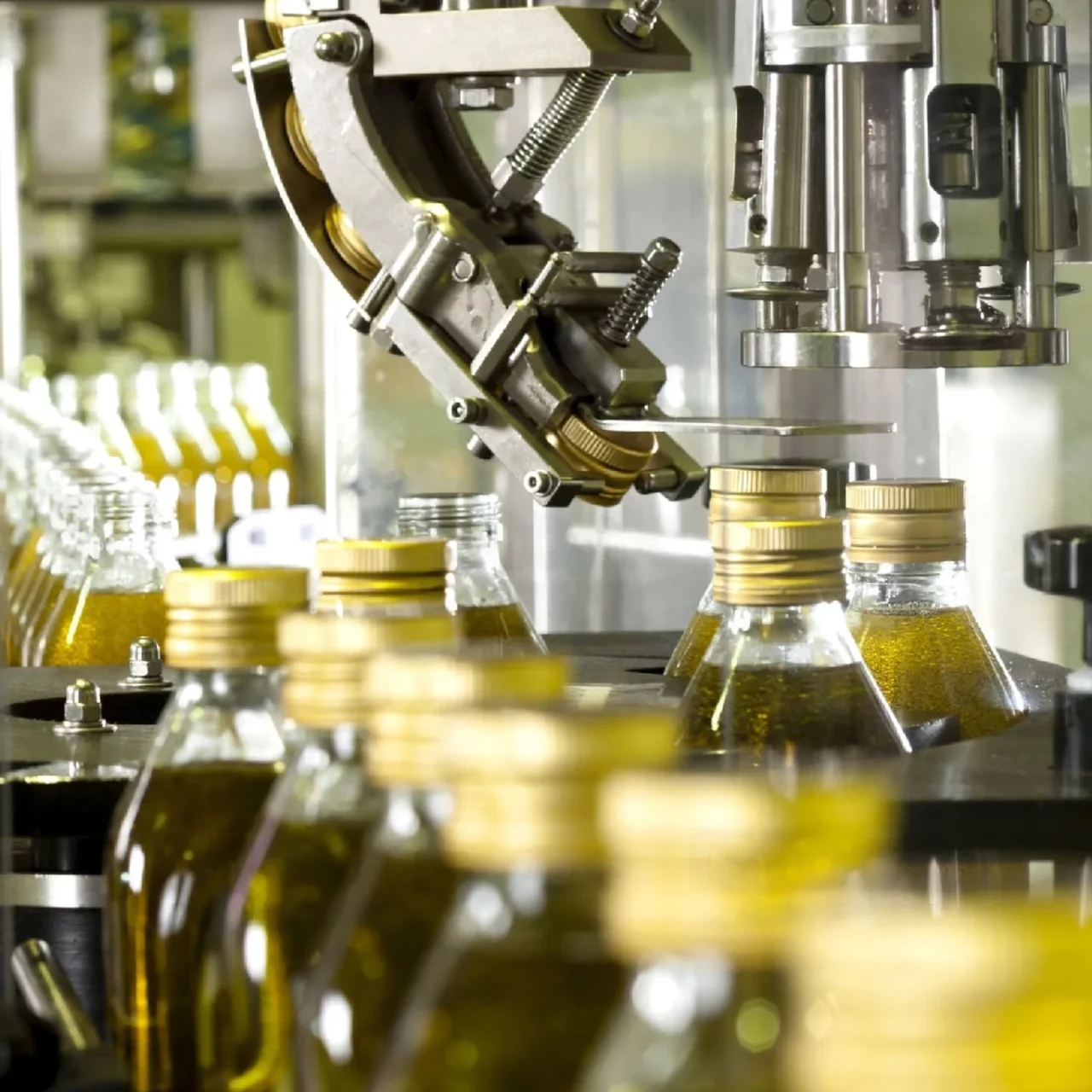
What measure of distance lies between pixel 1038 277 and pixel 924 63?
0.48 ft

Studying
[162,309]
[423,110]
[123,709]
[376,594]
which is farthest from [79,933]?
[162,309]

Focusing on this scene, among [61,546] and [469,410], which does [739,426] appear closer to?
[469,410]

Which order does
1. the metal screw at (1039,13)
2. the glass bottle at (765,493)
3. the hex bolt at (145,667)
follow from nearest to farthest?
the glass bottle at (765,493) < the metal screw at (1039,13) < the hex bolt at (145,667)

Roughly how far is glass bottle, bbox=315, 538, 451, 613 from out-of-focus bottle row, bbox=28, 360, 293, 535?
142 inches

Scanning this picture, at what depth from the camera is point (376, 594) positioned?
2.73 ft

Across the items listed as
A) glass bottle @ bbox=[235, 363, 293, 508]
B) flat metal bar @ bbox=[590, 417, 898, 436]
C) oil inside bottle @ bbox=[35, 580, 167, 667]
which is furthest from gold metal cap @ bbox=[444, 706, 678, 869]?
glass bottle @ bbox=[235, 363, 293, 508]

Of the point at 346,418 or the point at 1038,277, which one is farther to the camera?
the point at 346,418

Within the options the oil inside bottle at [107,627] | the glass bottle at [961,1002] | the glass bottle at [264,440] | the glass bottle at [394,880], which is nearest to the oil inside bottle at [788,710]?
the glass bottle at [394,880]

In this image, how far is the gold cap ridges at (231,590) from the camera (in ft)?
2.39

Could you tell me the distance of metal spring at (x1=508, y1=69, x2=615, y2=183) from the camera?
53.5 inches

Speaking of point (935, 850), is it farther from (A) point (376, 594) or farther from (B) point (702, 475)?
(B) point (702, 475)

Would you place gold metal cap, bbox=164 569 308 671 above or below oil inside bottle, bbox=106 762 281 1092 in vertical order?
above

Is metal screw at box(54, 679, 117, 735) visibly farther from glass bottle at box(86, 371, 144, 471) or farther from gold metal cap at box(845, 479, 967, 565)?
glass bottle at box(86, 371, 144, 471)

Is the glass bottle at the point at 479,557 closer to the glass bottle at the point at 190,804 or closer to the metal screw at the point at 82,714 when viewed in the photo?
the metal screw at the point at 82,714
